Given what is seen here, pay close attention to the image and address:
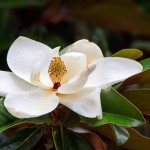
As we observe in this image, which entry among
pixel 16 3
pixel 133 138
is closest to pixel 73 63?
pixel 133 138

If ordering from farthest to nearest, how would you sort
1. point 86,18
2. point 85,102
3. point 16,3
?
point 86,18, point 16,3, point 85,102

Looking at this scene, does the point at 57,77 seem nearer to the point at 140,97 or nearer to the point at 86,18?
the point at 140,97

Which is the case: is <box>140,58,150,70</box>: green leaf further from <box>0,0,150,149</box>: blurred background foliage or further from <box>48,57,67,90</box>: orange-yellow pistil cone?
<box>0,0,150,149</box>: blurred background foliage

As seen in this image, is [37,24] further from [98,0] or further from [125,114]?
[125,114]

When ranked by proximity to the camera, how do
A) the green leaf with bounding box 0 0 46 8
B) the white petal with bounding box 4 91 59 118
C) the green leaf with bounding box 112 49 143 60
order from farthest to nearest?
1. the green leaf with bounding box 0 0 46 8
2. the green leaf with bounding box 112 49 143 60
3. the white petal with bounding box 4 91 59 118

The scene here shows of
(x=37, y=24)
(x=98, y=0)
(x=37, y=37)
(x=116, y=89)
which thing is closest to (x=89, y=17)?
(x=98, y=0)

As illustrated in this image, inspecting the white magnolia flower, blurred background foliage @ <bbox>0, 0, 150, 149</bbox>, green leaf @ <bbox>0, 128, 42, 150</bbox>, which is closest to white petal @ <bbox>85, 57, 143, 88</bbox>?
the white magnolia flower

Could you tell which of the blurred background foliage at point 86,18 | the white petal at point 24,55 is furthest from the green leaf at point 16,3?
the white petal at point 24,55
